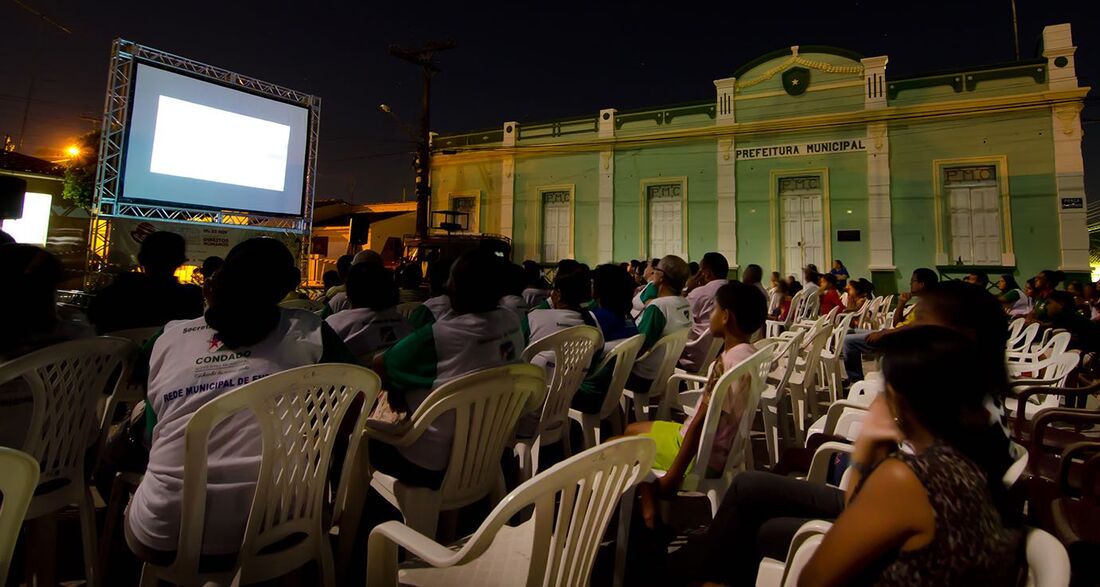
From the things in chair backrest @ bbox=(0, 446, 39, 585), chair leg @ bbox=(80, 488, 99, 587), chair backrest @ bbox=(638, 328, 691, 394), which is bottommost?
chair leg @ bbox=(80, 488, 99, 587)

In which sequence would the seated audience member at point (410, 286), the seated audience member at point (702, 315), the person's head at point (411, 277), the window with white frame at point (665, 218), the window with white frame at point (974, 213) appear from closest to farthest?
the seated audience member at point (702, 315) < the seated audience member at point (410, 286) < the person's head at point (411, 277) < the window with white frame at point (974, 213) < the window with white frame at point (665, 218)

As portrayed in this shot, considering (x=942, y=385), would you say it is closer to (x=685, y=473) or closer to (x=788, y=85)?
(x=685, y=473)

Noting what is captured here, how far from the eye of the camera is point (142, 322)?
288 centimetres

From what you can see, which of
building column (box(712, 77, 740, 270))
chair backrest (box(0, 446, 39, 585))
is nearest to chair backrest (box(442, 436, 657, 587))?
chair backrest (box(0, 446, 39, 585))

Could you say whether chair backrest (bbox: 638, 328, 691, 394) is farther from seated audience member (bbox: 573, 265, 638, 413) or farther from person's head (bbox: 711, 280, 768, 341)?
person's head (bbox: 711, 280, 768, 341)

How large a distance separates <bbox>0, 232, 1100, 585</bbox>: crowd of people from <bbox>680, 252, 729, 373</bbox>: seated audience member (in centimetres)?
153

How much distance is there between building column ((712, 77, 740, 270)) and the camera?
1380cm

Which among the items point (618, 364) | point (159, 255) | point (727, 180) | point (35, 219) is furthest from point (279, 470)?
point (35, 219)

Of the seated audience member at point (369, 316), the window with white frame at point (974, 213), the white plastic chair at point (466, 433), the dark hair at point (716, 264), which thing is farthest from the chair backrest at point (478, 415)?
the window with white frame at point (974, 213)

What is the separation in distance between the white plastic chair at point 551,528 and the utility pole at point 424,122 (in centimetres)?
1597

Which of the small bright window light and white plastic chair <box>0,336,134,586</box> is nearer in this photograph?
white plastic chair <box>0,336,134,586</box>

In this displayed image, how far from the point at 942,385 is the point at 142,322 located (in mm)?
3601

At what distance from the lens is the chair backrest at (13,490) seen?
3.11 feet

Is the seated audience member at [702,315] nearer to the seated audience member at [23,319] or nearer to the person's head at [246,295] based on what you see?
the person's head at [246,295]
